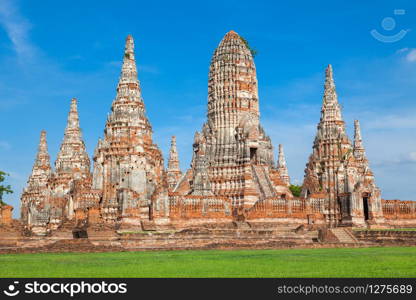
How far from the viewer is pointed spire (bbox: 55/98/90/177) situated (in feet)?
274

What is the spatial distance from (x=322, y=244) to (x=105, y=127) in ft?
92.5

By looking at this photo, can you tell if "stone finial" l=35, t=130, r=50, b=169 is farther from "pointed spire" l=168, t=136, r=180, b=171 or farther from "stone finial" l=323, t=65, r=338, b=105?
"stone finial" l=323, t=65, r=338, b=105

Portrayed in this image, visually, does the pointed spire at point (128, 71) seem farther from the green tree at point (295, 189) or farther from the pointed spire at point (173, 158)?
the green tree at point (295, 189)

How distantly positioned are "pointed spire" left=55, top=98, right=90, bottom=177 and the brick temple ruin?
0.23 meters

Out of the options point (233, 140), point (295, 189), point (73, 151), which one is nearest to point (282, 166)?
point (295, 189)

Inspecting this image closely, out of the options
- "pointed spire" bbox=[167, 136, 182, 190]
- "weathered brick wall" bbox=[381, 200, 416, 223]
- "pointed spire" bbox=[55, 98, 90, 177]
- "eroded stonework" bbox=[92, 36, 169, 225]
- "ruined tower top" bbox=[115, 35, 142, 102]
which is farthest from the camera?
"pointed spire" bbox=[167, 136, 182, 190]

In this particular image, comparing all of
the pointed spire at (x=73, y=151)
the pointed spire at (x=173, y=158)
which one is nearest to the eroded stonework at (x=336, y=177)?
the pointed spire at (x=173, y=158)

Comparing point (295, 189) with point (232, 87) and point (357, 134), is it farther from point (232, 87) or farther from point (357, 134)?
point (232, 87)

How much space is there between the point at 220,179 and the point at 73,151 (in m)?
24.8

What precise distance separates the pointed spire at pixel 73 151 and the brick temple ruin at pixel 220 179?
9.1 inches

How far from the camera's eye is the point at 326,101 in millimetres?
78500

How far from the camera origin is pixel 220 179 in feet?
232

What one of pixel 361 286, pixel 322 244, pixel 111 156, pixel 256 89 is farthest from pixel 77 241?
pixel 256 89

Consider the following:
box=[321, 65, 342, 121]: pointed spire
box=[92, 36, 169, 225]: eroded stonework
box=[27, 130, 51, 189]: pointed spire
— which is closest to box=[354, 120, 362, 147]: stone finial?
box=[321, 65, 342, 121]: pointed spire
